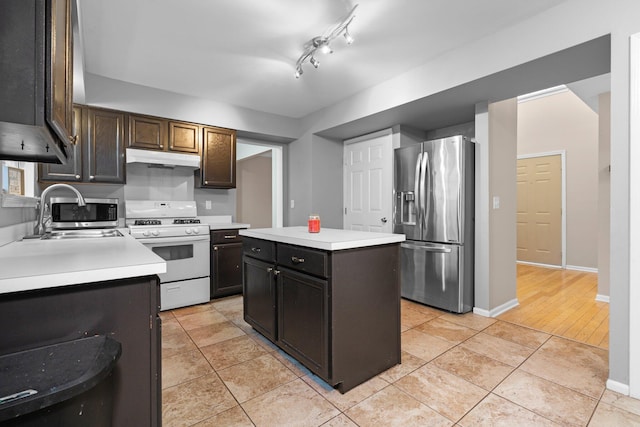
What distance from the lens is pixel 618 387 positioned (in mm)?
1851

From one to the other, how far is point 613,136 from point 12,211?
3695mm

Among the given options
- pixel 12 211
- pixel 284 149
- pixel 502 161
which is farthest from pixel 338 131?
pixel 12 211

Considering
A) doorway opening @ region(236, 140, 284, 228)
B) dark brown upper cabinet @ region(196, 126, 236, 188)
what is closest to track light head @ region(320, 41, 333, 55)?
dark brown upper cabinet @ region(196, 126, 236, 188)

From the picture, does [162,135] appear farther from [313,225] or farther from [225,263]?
[313,225]

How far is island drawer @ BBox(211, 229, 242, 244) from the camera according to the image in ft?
12.2

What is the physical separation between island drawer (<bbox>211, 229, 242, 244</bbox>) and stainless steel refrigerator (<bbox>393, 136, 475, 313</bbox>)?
6.63ft

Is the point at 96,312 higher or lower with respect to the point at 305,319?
higher

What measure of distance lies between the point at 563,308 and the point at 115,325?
4.13 metres

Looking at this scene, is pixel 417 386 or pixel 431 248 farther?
pixel 431 248

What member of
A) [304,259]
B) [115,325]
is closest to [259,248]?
[304,259]

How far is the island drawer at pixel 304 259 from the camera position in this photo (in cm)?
181

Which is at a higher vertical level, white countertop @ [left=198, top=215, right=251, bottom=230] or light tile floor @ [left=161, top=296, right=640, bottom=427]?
white countertop @ [left=198, top=215, right=251, bottom=230]

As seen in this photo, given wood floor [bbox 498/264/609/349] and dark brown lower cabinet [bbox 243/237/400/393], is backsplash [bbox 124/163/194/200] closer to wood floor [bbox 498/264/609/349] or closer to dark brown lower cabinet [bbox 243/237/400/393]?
dark brown lower cabinet [bbox 243/237/400/393]

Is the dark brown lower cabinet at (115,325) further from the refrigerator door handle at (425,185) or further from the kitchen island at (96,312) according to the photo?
the refrigerator door handle at (425,185)
